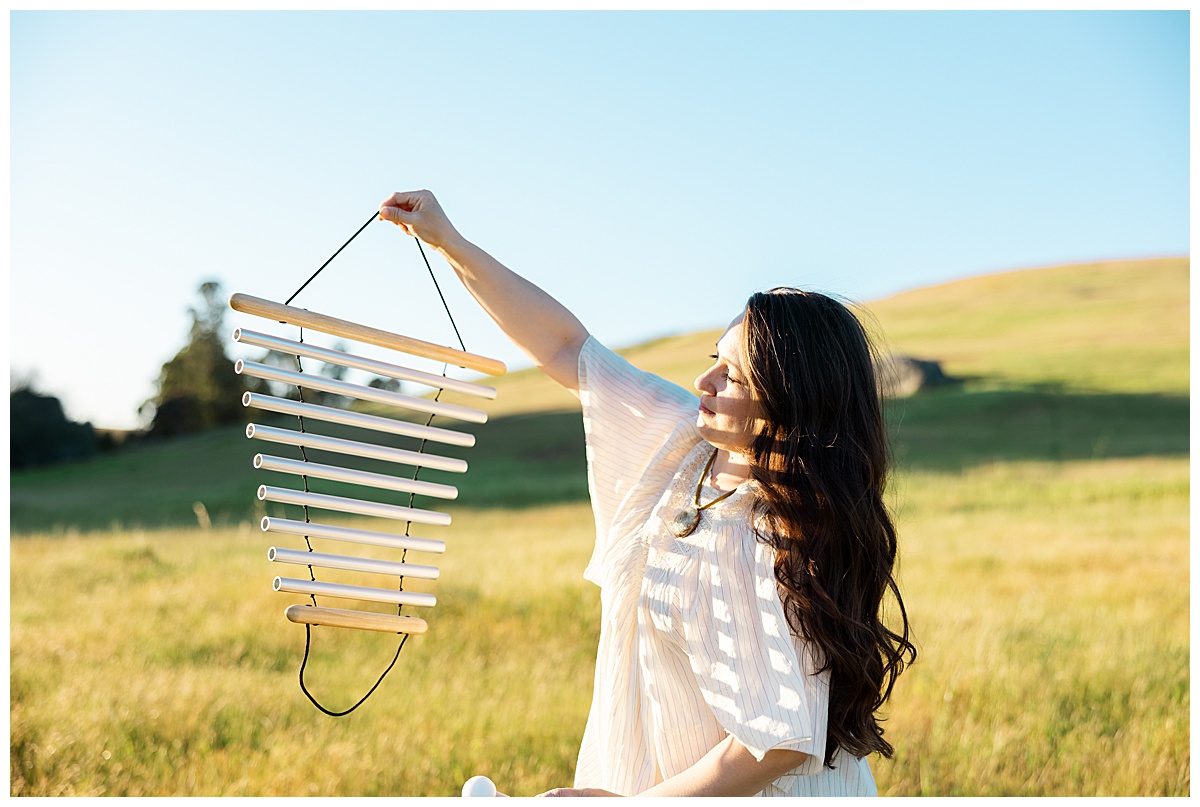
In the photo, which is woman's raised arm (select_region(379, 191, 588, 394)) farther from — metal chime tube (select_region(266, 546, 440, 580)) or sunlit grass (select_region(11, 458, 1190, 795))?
sunlit grass (select_region(11, 458, 1190, 795))

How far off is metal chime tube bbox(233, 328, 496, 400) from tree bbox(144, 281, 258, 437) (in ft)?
160

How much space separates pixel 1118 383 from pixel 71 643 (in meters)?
35.8

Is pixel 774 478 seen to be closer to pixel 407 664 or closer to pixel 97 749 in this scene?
pixel 97 749

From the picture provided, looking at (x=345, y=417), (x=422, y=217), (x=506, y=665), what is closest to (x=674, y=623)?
(x=345, y=417)

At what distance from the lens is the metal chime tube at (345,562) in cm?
243

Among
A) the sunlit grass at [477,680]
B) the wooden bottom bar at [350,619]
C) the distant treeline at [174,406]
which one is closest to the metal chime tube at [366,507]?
the wooden bottom bar at [350,619]

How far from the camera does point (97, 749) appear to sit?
4535mm

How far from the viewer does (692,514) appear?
240 centimetres

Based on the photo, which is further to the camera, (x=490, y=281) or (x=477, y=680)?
(x=477, y=680)

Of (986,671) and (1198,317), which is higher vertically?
(1198,317)

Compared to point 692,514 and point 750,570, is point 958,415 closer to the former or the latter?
point 692,514

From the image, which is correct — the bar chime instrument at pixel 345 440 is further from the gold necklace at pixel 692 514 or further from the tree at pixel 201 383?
the tree at pixel 201 383

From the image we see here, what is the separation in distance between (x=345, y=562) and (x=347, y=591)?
9 cm

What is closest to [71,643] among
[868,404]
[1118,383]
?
[868,404]
